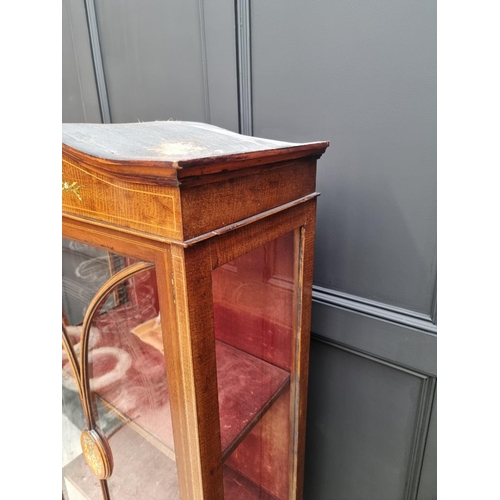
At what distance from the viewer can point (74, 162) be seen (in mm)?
384

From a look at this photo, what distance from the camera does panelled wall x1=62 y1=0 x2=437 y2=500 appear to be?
56cm

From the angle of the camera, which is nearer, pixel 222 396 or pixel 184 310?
pixel 184 310

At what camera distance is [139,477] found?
1.84 feet

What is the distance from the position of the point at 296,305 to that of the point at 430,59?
1.32ft

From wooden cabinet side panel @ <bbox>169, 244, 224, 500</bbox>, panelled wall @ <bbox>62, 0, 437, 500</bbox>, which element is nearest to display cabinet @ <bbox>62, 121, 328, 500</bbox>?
wooden cabinet side panel @ <bbox>169, 244, 224, 500</bbox>

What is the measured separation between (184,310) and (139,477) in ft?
1.23

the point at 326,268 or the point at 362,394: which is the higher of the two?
the point at 326,268

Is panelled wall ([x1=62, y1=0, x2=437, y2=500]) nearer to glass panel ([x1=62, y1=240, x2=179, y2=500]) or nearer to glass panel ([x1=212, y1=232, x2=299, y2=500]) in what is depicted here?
glass panel ([x1=212, y1=232, x2=299, y2=500])

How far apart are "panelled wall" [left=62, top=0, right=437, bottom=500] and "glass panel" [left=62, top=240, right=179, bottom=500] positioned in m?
0.36

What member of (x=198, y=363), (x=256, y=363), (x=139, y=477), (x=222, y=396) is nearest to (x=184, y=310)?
(x=198, y=363)

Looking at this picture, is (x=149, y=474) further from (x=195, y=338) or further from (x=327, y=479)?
(x=327, y=479)

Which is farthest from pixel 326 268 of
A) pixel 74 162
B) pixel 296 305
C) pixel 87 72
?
pixel 87 72

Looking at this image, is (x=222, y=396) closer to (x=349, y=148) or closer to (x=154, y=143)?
(x=154, y=143)

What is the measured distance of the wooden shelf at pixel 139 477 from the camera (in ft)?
1.64
